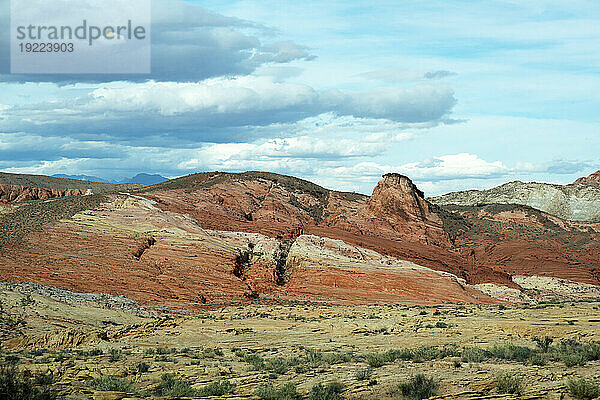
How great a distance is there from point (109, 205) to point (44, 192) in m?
72.9

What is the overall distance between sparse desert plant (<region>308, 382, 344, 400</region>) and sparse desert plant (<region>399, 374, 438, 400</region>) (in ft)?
4.73

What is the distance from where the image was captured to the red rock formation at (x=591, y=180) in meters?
138

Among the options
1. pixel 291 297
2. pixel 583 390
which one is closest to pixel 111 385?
pixel 583 390

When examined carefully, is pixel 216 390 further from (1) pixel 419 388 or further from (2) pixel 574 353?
(2) pixel 574 353

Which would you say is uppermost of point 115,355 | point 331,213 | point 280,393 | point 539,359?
point 331,213

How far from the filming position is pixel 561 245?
231 feet

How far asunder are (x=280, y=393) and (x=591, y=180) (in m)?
154

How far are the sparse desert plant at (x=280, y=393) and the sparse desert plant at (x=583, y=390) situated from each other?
5.60m

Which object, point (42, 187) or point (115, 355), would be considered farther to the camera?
point (42, 187)

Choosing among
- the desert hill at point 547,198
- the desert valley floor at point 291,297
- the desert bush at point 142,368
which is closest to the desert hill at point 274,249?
the desert valley floor at point 291,297

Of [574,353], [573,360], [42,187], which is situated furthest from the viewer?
[42,187]

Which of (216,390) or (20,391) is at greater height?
(20,391)

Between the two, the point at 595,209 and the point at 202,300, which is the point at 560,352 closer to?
the point at 202,300

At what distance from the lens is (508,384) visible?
10.4 metres
